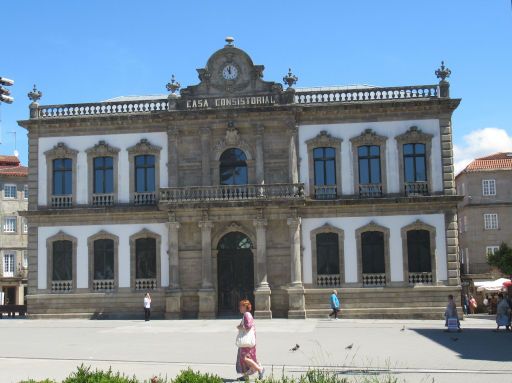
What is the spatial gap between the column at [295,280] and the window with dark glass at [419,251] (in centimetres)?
556

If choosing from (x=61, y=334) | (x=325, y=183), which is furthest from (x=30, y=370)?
(x=325, y=183)

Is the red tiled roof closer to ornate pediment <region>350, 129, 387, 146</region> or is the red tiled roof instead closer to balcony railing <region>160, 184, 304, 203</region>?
ornate pediment <region>350, 129, 387, 146</region>

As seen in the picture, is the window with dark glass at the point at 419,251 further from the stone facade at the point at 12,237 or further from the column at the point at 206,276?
the stone facade at the point at 12,237

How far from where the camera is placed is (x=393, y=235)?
1420 inches

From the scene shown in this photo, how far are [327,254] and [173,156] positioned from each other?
938 cm

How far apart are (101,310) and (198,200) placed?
7.85 m

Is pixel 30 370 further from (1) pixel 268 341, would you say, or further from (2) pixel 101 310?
(2) pixel 101 310

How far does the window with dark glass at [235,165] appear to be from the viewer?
1469 inches

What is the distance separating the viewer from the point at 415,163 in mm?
36656

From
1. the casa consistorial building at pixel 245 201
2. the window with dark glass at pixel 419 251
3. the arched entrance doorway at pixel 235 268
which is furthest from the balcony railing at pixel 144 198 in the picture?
the window with dark glass at pixel 419 251

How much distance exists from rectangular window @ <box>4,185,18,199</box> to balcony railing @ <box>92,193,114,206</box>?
2814 centimetres

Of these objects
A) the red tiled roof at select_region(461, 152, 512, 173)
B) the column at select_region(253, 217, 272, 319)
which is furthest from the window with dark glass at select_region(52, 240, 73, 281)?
the red tiled roof at select_region(461, 152, 512, 173)

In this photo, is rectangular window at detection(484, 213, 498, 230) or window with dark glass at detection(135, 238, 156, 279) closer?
window with dark glass at detection(135, 238, 156, 279)

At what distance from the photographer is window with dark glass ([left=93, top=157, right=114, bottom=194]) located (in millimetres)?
38188
